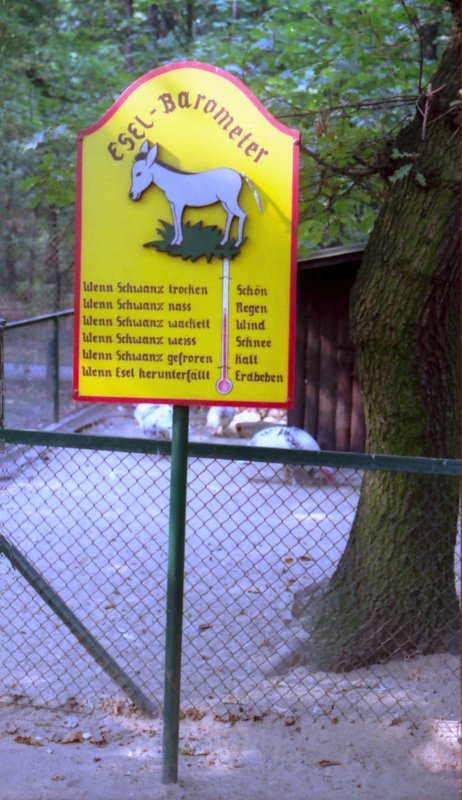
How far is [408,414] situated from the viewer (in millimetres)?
4184

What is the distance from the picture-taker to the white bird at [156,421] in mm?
10883

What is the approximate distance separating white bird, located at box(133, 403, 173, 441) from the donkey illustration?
7.78 m

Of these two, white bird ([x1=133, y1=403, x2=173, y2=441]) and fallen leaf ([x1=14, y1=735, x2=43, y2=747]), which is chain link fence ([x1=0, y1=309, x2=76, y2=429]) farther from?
fallen leaf ([x1=14, y1=735, x2=43, y2=747])

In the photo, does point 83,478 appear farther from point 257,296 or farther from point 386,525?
point 257,296

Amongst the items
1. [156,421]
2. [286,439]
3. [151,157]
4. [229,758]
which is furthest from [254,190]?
[156,421]

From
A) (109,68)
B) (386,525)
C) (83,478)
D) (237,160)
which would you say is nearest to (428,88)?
(237,160)

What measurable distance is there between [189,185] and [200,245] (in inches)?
8.5

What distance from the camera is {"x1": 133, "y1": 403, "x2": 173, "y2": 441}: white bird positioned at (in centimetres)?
1088

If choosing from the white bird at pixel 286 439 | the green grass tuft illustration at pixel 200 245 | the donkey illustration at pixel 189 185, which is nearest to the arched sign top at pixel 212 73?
the donkey illustration at pixel 189 185

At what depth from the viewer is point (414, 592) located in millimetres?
4172

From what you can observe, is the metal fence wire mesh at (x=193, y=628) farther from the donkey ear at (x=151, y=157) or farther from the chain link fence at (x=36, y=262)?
the chain link fence at (x=36, y=262)

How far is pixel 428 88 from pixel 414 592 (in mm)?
2444

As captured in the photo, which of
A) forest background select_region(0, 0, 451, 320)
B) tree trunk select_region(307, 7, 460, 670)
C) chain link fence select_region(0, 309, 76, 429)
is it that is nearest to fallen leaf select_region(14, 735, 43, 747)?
tree trunk select_region(307, 7, 460, 670)

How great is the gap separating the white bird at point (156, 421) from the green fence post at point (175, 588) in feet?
24.9
